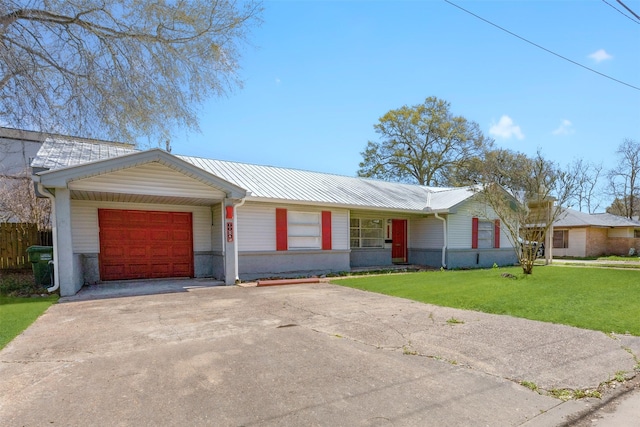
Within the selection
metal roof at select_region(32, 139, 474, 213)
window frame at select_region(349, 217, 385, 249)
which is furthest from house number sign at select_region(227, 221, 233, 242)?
window frame at select_region(349, 217, 385, 249)

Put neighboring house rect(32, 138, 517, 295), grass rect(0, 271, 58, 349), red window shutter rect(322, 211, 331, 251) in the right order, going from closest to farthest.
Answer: grass rect(0, 271, 58, 349) < neighboring house rect(32, 138, 517, 295) < red window shutter rect(322, 211, 331, 251)

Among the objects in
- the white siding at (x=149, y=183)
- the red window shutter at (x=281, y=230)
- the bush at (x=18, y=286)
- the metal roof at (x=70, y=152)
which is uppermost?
the metal roof at (x=70, y=152)

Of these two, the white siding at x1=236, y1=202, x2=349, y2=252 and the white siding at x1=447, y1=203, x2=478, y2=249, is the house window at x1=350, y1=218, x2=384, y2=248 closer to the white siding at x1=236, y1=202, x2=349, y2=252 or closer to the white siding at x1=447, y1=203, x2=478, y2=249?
the white siding at x1=447, y1=203, x2=478, y2=249

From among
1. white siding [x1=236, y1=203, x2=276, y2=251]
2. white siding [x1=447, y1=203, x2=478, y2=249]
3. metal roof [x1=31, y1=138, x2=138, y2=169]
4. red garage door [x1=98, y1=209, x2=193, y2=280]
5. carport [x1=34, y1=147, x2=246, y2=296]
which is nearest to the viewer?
carport [x1=34, y1=147, x2=246, y2=296]

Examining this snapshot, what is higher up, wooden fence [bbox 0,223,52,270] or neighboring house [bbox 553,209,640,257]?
wooden fence [bbox 0,223,52,270]

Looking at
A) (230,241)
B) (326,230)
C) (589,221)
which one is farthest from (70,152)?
(589,221)

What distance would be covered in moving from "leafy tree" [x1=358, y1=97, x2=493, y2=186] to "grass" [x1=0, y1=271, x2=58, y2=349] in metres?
29.0

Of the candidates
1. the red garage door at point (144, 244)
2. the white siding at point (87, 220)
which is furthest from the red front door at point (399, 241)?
the white siding at point (87, 220)

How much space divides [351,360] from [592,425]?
2.42 m

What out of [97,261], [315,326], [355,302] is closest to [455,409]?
[315,326]

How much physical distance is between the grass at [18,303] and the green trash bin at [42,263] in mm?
235

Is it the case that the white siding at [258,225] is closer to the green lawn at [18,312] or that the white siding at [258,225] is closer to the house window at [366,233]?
the house window at [366,233]

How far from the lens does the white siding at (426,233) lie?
17.1 meters

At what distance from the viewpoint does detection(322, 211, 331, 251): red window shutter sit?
46.0ft
